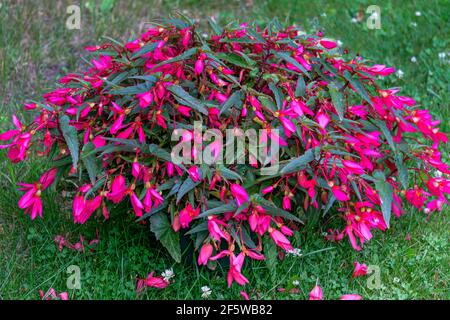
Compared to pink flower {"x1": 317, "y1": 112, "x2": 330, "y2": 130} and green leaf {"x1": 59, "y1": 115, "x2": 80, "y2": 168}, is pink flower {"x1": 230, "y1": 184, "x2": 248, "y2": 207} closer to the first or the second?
pink flower {"x1": 317, "y1": 112, "x2": 330, "y2": 130}

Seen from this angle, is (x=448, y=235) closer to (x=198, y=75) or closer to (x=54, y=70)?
(x=198, y=75)

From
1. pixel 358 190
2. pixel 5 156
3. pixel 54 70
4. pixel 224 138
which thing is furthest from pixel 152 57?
pixel 54 70

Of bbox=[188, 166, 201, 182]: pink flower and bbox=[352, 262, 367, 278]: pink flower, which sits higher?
bbox=[188, 166, 201, 182]: pink flower

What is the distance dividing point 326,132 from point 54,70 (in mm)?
2115

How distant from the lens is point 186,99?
2.08 m

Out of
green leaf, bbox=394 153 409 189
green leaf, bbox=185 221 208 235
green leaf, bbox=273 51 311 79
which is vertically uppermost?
green leaf, bbox=273 51 311 79

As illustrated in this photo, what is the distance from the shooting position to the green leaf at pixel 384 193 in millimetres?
2215

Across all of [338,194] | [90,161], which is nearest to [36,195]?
[90,161]

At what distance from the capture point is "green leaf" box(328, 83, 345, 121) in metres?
2.18

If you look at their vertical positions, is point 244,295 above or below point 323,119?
below

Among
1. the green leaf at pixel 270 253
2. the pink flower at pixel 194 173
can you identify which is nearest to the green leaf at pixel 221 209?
the pink flower at pixel 194 173

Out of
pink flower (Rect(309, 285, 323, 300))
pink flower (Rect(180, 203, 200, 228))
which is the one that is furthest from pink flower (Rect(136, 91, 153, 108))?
pink flower (Rect(309, 285, 323, 300))

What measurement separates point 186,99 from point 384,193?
0.72m

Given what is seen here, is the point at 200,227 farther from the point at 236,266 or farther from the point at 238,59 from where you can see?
the point at 238,59
